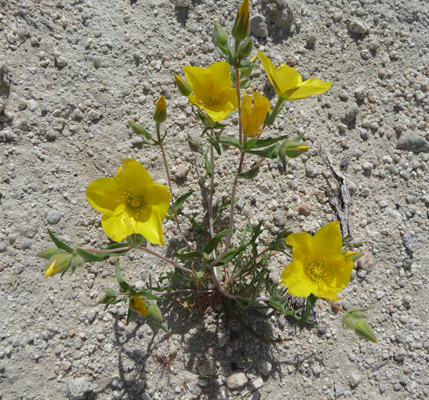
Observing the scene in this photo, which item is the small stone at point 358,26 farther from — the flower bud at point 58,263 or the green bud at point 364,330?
the flower bud at point 58,263

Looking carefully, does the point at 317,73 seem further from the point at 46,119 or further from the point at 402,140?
the point at 46,119

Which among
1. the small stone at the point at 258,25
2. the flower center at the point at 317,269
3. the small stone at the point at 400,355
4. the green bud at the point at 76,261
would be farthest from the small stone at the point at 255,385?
the small stone at the point at 258,25

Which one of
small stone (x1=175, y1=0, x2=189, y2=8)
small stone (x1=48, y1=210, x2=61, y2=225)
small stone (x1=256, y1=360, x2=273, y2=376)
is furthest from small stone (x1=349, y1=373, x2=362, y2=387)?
small stone (x1=175, y1=0, x2=189, y2=8)

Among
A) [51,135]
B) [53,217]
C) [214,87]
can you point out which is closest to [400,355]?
[214,87]

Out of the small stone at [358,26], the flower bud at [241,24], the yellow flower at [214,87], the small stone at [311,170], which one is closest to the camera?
the flower bud at [241,24]

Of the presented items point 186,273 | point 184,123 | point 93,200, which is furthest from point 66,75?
point 186,273

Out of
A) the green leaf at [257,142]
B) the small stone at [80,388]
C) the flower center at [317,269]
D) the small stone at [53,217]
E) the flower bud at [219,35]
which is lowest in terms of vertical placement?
the small stone at [80,388]

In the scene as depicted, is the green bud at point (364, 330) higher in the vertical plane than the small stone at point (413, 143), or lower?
lower
